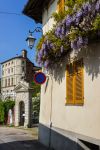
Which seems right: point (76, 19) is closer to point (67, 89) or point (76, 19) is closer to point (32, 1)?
point (67, 89)

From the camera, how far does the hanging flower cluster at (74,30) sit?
397 inches

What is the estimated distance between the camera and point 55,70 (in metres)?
14.3

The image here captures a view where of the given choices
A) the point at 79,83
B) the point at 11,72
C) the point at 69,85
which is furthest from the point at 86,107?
the point at 11,72

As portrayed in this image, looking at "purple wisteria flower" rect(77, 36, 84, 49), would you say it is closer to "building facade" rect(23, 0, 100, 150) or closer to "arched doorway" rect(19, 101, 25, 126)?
"building facade" rect(23, 0, 100, 150)

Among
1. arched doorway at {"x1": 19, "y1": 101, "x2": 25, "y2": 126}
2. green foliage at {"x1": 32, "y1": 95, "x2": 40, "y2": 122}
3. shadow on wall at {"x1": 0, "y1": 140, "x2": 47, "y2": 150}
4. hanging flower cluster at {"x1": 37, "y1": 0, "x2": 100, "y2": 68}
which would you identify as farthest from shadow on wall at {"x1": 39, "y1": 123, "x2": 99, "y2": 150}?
green foliage at {"x1": 32, "y1": 95, "x2": 40, "y2": 122}

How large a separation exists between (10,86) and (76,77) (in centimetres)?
9174

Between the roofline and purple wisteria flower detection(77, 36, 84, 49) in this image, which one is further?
the roofline

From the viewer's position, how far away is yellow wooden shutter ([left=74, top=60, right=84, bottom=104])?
11647 mm

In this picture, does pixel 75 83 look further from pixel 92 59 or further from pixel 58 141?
pixel 58 141

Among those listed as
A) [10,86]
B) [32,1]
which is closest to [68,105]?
[32,1]

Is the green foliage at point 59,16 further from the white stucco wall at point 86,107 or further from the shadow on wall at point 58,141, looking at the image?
the shadow on wall at point 58,141

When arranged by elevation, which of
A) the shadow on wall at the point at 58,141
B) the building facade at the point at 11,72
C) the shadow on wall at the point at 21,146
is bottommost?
the shadow on wall at the point at 21,146

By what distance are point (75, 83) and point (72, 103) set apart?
2.22 ft

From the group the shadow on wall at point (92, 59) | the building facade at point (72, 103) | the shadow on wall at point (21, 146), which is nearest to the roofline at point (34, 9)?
the building facade at point (72, 103)
